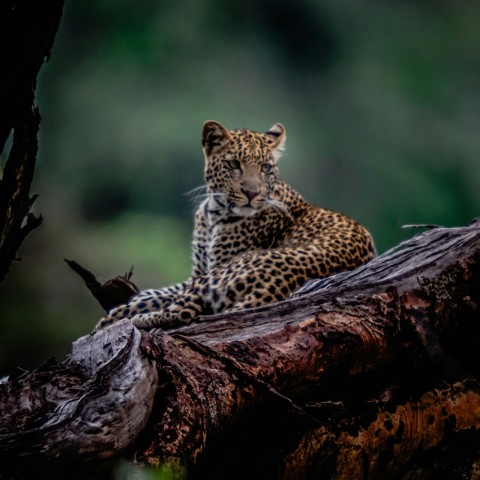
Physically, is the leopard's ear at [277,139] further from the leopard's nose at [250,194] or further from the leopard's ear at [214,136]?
the leopard's nose at [250,194]

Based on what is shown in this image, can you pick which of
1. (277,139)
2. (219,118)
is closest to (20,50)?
(277,139)

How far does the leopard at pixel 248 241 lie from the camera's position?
428 cm

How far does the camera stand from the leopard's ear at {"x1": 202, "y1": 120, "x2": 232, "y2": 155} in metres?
5.59

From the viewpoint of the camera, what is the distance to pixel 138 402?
2068 millimetres

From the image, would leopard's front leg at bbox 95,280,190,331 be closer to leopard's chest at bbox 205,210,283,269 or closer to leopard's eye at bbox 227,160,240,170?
leopard's chest at bbox 205,210,283,269

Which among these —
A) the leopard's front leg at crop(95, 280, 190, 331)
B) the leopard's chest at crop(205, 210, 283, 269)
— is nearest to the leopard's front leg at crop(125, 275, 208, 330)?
the leopard's front leg at crop(95, 280, 190, 331)

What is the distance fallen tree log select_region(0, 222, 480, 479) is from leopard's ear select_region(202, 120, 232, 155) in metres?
2.36

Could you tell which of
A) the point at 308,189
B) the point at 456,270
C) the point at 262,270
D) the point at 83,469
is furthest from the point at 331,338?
the point at 308,189

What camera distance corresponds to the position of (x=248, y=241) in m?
5.38

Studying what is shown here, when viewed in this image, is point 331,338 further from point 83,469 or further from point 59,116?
point 59,116

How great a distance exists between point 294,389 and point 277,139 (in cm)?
337

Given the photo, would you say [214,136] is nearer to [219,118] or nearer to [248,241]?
[248,241]

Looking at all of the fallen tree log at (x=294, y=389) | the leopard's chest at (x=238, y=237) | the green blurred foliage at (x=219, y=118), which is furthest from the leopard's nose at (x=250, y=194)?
the green blurred foliage at (x=219, y=118)

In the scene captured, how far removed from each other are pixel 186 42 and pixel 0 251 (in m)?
8.72
